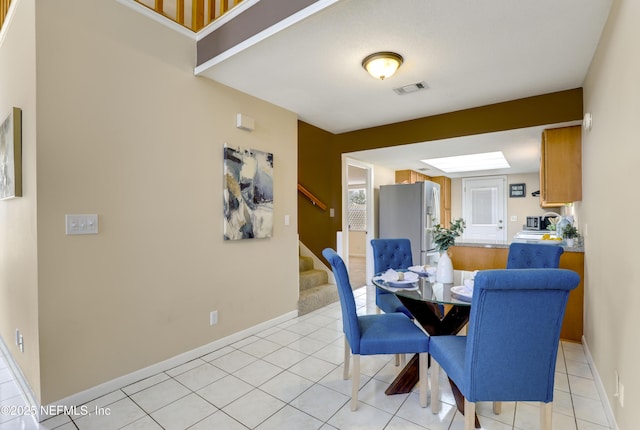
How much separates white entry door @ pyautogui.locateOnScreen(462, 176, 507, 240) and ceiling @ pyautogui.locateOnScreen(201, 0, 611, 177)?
3.84 metres

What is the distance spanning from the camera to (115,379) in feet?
7.30

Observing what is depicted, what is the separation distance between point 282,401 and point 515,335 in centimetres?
147

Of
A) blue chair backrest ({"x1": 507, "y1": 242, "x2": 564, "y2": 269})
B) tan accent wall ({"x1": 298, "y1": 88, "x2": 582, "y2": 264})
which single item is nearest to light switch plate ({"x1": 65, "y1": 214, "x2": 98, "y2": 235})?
tan accent wall ({"x1": 298, "y1": 88, "x2": 582, "y2": 264})

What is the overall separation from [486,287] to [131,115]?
2511 millimetres

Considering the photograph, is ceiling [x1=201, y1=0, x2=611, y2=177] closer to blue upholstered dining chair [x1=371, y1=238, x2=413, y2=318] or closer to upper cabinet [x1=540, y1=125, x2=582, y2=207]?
upper cabinet [x1=540, y1=125, x2=582, y2=207]

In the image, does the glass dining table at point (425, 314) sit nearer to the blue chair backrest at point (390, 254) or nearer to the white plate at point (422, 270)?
the white plate at point (422, 270)

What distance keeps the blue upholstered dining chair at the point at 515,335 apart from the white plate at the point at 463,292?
41cm

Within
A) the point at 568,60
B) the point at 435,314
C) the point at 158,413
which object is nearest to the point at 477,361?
the point at 435,314

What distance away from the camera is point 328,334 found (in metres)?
3.23

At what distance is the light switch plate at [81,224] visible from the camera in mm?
2023

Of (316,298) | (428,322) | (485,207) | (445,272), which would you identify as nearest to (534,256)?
(445,272)

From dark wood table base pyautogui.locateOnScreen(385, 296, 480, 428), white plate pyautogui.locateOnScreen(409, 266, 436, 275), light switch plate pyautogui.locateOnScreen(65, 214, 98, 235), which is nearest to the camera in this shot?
light switch plate pyautogui.locateOnScreen(65, 214, 98, 235)

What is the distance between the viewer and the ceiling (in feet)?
6.27

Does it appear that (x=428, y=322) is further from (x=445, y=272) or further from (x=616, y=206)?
(x=616, y=206)
